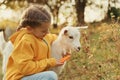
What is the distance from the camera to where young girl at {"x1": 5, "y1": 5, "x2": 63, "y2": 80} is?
4.59 m

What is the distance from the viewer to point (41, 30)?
4.62 metres

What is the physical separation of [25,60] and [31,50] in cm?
12

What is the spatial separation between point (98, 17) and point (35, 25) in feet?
42.1

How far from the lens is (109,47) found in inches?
303

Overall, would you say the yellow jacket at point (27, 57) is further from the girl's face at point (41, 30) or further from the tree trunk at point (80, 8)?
the tree trunk at point (80, 8)

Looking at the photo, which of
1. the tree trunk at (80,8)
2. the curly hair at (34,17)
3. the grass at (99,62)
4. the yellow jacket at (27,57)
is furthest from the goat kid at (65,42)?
the tree trunk at (80,8)

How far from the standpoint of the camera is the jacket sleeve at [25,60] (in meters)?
4.57

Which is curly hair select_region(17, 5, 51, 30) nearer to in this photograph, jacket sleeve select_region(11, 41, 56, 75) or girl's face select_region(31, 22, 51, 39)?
girl's face select_region(31, 22, 51, 39)

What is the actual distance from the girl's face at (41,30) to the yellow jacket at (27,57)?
0.15 feet

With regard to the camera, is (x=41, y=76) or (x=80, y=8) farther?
(x=80, y=8)

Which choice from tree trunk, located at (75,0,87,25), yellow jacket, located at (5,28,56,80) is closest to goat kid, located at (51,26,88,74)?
yellow jacket, located at (5,28,56,80)

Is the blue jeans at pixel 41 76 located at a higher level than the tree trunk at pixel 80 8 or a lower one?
higher

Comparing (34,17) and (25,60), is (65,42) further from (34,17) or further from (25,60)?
(25,60)

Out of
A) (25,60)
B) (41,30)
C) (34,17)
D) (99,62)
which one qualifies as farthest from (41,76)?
(99,62)
